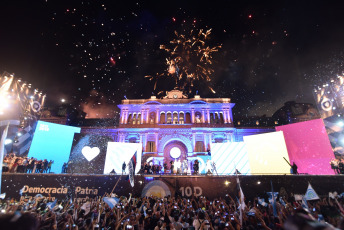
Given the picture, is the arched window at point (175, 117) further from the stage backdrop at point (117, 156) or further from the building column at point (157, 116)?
the stage backdrop at point (117, 156)

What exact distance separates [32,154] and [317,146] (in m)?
36.2

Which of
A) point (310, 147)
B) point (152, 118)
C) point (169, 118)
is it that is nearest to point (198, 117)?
point (169, 118)

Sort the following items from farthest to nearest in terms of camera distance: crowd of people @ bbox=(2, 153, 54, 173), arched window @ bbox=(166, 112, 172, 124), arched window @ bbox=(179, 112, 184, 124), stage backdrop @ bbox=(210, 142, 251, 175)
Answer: arched window @ bbox=(179, 112, 184, 124) < arched window @ bbox=(166, 112, 172, 124) < stage backdrop @ bbox=(210, 142, 251, 175) < crowd of people @ bbox=(2, 153, 54, 173)

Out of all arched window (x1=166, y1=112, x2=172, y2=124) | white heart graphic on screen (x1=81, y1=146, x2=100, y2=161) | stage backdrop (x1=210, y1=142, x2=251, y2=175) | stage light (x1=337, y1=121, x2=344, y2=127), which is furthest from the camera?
arched window (x1=166, y1=112, x2=172, y2=124)

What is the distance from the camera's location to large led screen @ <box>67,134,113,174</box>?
2580cm

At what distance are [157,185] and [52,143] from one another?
1857 cm

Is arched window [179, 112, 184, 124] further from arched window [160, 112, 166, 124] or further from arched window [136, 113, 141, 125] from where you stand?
arched window [136, 113, 141, 125]

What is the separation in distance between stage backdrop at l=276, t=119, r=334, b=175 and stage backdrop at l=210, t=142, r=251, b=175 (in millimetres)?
6484

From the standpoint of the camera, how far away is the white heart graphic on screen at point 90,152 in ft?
88.0

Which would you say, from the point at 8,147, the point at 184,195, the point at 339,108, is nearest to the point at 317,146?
the point at 339,108

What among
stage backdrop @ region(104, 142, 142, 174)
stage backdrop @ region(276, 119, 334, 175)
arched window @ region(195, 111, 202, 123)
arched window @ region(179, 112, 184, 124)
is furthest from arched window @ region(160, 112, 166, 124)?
stage backdrop @ region(276, 119, 334, 175)

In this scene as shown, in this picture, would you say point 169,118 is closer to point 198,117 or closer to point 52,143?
point 198,117

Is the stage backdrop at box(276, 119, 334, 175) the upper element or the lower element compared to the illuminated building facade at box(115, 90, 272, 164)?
lower

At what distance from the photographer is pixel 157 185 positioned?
15289mm
